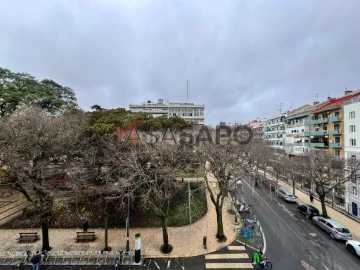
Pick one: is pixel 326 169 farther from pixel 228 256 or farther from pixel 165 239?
pixel 165 239

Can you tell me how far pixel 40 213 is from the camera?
15531mm

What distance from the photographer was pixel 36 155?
16.4m

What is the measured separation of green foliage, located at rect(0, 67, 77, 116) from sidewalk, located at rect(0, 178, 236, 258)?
16.8 meters

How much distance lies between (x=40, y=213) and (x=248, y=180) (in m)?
35.9

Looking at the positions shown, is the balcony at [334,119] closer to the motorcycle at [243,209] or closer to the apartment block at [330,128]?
the apartment block at [330,128]

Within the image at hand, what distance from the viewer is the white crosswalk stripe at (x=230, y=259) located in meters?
14.9

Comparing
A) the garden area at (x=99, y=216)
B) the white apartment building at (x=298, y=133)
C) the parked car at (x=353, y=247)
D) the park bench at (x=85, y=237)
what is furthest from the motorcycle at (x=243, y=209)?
the white apartment building at (x=298, y=133)

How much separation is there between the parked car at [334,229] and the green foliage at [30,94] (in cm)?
3668

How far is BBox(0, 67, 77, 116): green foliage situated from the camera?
28406 mm

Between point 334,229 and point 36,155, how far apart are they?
83.8 ft

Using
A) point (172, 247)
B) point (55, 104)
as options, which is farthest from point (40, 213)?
point (55, 104)

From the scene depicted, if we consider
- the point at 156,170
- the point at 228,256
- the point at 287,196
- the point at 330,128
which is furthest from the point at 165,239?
the point at 330,128

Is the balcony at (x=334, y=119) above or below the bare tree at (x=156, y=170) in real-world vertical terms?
above

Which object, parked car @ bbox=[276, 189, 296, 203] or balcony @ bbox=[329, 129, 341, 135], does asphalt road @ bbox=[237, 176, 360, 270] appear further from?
balcony @ bbox=[329, 129, 341, 135]
